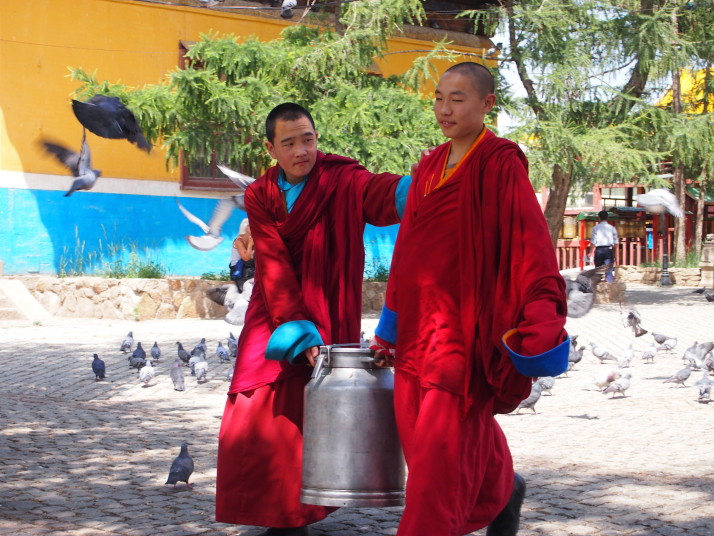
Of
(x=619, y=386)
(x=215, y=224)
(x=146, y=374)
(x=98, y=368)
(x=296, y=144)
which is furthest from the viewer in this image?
(x=215, y=224)

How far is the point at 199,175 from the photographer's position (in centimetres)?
1805

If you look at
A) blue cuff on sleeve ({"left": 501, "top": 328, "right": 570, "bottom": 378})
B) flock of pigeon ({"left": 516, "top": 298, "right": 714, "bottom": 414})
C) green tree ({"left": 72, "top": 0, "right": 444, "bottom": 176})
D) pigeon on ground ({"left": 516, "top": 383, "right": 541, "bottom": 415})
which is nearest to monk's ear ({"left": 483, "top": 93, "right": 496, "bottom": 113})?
blue cuff on sleeve ({"left": 501, "top": 328, "right": 570, "bottom": 378})

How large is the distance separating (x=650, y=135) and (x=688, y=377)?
9527 mm

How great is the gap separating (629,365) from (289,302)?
→ 731 cm

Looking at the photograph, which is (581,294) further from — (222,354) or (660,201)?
(660,201)

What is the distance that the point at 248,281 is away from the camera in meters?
13.7

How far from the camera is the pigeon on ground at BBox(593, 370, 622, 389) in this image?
8.45 m

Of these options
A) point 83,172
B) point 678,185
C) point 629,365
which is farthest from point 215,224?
point 678,185

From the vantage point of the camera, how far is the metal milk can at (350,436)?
3465 mm

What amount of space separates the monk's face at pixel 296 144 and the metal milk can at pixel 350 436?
87 centimetres

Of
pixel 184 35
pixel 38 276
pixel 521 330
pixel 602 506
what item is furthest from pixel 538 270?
pixel 184 35

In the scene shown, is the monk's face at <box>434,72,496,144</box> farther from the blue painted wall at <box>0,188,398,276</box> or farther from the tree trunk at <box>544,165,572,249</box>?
the tree trunk at <box>544,165,572,249</box>

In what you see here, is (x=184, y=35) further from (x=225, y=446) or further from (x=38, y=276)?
(x=225, y=446)

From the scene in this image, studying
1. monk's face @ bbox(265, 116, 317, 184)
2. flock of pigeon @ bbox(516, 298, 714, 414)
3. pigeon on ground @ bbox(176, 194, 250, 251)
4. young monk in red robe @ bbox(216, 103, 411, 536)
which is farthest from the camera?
pigeon on ground @ bbox(176, 194, 250, 251)
